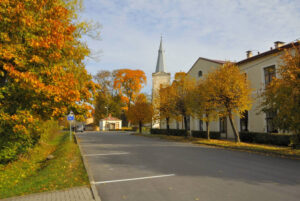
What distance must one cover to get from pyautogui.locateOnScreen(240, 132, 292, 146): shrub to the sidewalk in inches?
575

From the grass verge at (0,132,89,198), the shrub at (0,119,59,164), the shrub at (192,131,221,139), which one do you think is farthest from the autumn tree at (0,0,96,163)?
the shrub at (192,131,221,139)

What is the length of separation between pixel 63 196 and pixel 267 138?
1658 centimetres

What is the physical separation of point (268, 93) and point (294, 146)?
3.92m

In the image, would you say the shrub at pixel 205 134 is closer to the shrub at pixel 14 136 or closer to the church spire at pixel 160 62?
the shrub at pixel 14 136

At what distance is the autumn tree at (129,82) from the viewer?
52125mm

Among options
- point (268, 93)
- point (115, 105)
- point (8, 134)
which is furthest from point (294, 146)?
point (115, 105)

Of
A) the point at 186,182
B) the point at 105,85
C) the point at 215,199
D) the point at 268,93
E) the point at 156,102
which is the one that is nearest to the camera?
the point at 215,199

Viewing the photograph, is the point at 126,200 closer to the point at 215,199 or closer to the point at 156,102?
the point at 215,199

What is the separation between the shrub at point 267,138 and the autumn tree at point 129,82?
3434 cm

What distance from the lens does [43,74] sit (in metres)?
8.09

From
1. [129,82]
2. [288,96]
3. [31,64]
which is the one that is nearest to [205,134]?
[288,96]

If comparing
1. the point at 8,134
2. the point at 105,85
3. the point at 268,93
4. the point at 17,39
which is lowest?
the point at 8,134

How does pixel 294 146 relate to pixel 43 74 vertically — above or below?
below

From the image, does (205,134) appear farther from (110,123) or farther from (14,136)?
(110,123)
